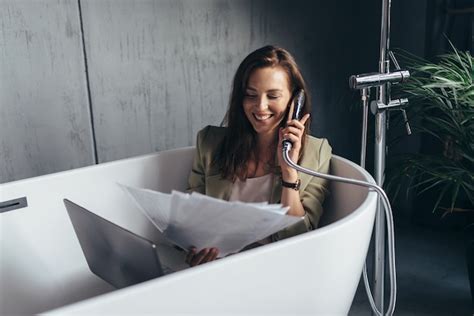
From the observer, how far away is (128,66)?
1992 millimetres

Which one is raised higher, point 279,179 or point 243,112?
point 243,112

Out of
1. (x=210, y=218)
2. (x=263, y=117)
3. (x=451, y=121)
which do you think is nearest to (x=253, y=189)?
(x=263, y=117)

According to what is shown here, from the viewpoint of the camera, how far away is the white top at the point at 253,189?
151cm

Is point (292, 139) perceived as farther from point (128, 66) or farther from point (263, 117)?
point (128, 66)

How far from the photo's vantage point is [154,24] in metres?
2.01

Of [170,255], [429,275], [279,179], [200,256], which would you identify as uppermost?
[279,179]

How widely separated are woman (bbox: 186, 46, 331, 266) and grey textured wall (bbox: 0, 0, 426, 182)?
0.54 m

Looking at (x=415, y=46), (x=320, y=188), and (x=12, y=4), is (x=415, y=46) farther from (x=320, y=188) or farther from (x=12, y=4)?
(x=12, y=4)

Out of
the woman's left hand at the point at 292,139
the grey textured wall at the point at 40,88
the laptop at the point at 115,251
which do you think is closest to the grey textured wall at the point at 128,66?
the grey textured wall at the point at 40,88

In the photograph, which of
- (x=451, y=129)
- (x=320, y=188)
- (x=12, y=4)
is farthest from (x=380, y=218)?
(x=12, y=4)

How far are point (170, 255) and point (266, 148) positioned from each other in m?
0.51

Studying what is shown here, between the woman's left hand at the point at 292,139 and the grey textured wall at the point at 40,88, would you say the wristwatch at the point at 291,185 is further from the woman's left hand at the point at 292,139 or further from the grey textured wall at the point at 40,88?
the grey textured wall at the point at 40,88

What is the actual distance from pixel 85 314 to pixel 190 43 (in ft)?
4.69

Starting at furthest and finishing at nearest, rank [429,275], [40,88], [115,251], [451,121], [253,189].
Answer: [429,275] < [40,88] < [451,121] < [253,189] < [115,251]
